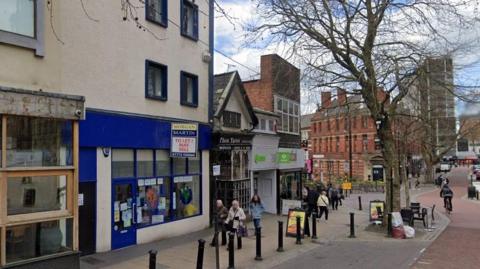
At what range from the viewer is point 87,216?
41.5 ft

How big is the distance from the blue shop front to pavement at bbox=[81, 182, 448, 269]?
1.73 feet

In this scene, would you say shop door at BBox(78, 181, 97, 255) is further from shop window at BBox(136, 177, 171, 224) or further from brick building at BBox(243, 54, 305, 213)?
brick building at BBox(243, 54, 305, 213)

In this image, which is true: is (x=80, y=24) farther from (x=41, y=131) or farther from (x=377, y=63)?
(x=377, y=63)

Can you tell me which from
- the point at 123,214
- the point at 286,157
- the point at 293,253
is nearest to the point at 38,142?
the point at 123,214

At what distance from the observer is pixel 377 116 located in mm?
19047

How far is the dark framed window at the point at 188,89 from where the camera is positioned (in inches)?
672

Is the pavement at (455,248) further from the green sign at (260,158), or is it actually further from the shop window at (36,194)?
the shop window at (36,194)

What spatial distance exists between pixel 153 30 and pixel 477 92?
474 inches

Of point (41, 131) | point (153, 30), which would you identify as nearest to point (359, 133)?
point (153, 30)

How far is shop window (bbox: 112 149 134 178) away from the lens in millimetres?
13805

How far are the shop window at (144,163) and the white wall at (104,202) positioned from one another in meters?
1.47

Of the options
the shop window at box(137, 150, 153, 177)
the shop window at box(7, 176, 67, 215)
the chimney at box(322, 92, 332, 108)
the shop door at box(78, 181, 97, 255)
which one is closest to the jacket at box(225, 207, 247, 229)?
the shop window at box(137, 150, 153, 177)

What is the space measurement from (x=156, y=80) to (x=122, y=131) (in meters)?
2.81

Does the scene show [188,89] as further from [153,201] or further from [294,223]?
[294,223]
